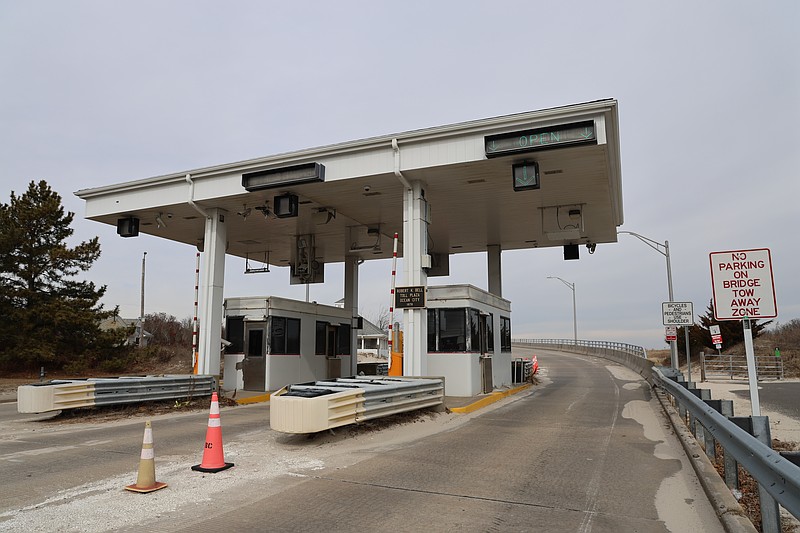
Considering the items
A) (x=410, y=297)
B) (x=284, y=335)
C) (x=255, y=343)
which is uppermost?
(x=410, y=297)

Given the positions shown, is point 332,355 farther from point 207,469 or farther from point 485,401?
point 207,469

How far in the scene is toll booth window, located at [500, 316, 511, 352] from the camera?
2125 centimetres

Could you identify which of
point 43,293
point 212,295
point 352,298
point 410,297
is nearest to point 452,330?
point 410,297

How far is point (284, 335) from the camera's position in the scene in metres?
19.3

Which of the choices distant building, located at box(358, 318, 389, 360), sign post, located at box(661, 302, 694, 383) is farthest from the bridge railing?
distant building, located at box(358, 318, 389, 360)

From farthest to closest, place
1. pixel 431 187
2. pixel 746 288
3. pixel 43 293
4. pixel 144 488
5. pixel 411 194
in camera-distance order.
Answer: pixel 43 293 < pixel 431 187 < pixel 411 194 < pixel 746 288 < pixel 144 488

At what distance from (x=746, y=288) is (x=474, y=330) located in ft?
35.3

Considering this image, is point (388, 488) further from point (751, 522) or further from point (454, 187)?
point (454, 187)

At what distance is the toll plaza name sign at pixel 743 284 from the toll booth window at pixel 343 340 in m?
17.1

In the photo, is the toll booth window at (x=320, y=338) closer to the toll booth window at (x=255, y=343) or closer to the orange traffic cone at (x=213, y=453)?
the toll booth window at (x=255, y=343)

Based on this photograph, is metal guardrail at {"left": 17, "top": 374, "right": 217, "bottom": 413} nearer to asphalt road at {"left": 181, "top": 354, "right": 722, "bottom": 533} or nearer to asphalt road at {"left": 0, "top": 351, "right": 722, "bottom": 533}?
asphalt road at {"left": 0, "top": 351, "right": 722, "bottom": 533}

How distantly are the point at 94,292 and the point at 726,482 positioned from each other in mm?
32056

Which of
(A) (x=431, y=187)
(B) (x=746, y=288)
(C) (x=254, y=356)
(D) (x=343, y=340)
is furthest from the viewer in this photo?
(D) (x=343, y=340)

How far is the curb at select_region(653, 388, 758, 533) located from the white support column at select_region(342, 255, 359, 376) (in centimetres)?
1564
